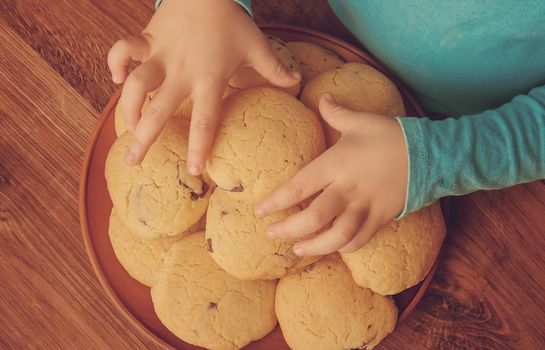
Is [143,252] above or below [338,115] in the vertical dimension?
below

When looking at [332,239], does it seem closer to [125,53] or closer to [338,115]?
[338,115]

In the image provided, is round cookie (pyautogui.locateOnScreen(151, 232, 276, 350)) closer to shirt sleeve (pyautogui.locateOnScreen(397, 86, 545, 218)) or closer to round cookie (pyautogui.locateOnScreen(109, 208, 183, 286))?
round cookie (pyautogui.locateOnScreen(109, 208, 183, 286))

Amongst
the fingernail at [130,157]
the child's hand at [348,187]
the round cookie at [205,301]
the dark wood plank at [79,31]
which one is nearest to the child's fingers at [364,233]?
the child's hand at [348,187]

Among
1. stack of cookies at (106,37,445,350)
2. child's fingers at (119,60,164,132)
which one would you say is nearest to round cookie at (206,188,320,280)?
stack of cookies at (106,37,445,350)

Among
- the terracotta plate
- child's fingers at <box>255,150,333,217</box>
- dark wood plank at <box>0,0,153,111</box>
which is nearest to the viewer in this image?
child's fingers at <box>255,150,333,217</box>

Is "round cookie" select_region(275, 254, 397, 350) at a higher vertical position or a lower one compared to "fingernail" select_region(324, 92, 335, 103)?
lower

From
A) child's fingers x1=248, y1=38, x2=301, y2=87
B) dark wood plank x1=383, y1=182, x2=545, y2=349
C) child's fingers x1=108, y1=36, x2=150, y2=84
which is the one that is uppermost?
child's fingers x1=108, y1=36, x2=150, y2=84

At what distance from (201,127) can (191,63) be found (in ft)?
0.23

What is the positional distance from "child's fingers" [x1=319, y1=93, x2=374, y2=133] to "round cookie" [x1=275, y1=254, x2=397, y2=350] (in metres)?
0.14

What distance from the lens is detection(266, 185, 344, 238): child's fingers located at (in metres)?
0.48

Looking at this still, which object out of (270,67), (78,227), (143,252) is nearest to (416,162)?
(270,67)

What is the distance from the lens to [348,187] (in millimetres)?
504

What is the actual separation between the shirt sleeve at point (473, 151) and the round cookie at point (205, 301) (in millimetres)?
181

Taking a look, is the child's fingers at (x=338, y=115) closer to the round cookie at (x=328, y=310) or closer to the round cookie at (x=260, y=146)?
the round cookie at (x=260, y=146)
